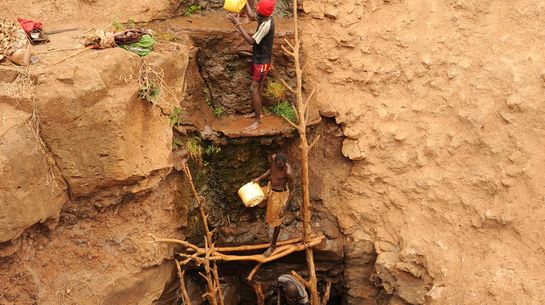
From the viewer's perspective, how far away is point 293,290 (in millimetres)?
6379

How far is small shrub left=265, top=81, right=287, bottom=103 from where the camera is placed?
22.5 feet

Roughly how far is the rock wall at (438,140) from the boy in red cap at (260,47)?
3.12 feet

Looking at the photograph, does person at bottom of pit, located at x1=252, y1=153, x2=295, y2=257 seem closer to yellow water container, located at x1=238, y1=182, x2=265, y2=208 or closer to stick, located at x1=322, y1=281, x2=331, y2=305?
yellow water container, located at x1=238, y1=182, x2=265, y2=208

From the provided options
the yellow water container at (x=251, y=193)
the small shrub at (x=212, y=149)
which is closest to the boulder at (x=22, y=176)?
the small shrub at (x=212, y=149)

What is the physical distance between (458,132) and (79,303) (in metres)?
4.63

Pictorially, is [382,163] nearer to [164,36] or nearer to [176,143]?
[176,143]

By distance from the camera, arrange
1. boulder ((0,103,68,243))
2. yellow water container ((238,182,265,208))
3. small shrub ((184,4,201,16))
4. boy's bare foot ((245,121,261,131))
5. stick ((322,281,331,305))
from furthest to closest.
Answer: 1. small shrub ((184,4,201,16))
2. stick ((322,281,331,305))
3. boy's bare foot ((245,121,261,131))
4. yellow water container ((238,182,265,208))
5. boulder ((0,103,68,243))

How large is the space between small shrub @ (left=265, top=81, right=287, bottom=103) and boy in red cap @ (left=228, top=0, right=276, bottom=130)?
157 millimetres

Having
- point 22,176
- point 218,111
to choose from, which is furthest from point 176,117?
point 22,176

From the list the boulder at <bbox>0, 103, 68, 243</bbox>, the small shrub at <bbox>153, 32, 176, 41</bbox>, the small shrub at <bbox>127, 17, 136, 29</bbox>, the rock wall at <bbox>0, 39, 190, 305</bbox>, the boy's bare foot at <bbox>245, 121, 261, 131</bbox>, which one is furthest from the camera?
the boy's bare foot at <bbox>245, 121, 261, 131</bbox>

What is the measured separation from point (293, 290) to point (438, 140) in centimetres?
250

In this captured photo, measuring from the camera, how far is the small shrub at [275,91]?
684cm

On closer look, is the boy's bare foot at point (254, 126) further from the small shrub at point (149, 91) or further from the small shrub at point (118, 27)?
the small shrub at point (118, 27)

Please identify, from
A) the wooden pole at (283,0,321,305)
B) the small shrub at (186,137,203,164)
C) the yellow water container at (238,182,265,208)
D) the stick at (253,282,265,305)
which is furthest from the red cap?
the stick at (253,282,265,305)
